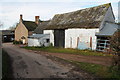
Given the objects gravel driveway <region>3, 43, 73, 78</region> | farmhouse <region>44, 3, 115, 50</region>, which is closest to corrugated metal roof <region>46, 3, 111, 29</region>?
farmhouse <region>44, 3, 115, 50</region>

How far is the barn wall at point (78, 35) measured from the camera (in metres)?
19.3

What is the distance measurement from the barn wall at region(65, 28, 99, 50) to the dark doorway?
0.99m

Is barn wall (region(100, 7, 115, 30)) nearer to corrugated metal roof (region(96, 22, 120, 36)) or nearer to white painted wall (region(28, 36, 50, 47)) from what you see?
corrugated metal roof (region(96, 22, 120, 36))

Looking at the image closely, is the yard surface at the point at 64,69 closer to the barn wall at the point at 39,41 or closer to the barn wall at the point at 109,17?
the barn wall at the point at 109,17

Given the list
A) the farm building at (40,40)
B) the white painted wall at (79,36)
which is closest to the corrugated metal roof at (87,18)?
the white painted wall at (79,36)

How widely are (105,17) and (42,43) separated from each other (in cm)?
1366

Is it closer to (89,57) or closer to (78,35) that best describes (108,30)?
(78,35)

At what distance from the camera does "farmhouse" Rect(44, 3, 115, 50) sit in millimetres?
19438

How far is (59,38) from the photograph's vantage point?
83.5 feet

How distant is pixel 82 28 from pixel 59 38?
618 cm

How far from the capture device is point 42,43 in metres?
26.5

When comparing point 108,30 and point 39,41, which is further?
point 39,41

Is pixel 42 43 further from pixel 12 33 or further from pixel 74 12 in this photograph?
pixel 12 33

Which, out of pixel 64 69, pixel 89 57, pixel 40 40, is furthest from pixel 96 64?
pixel 40 40
